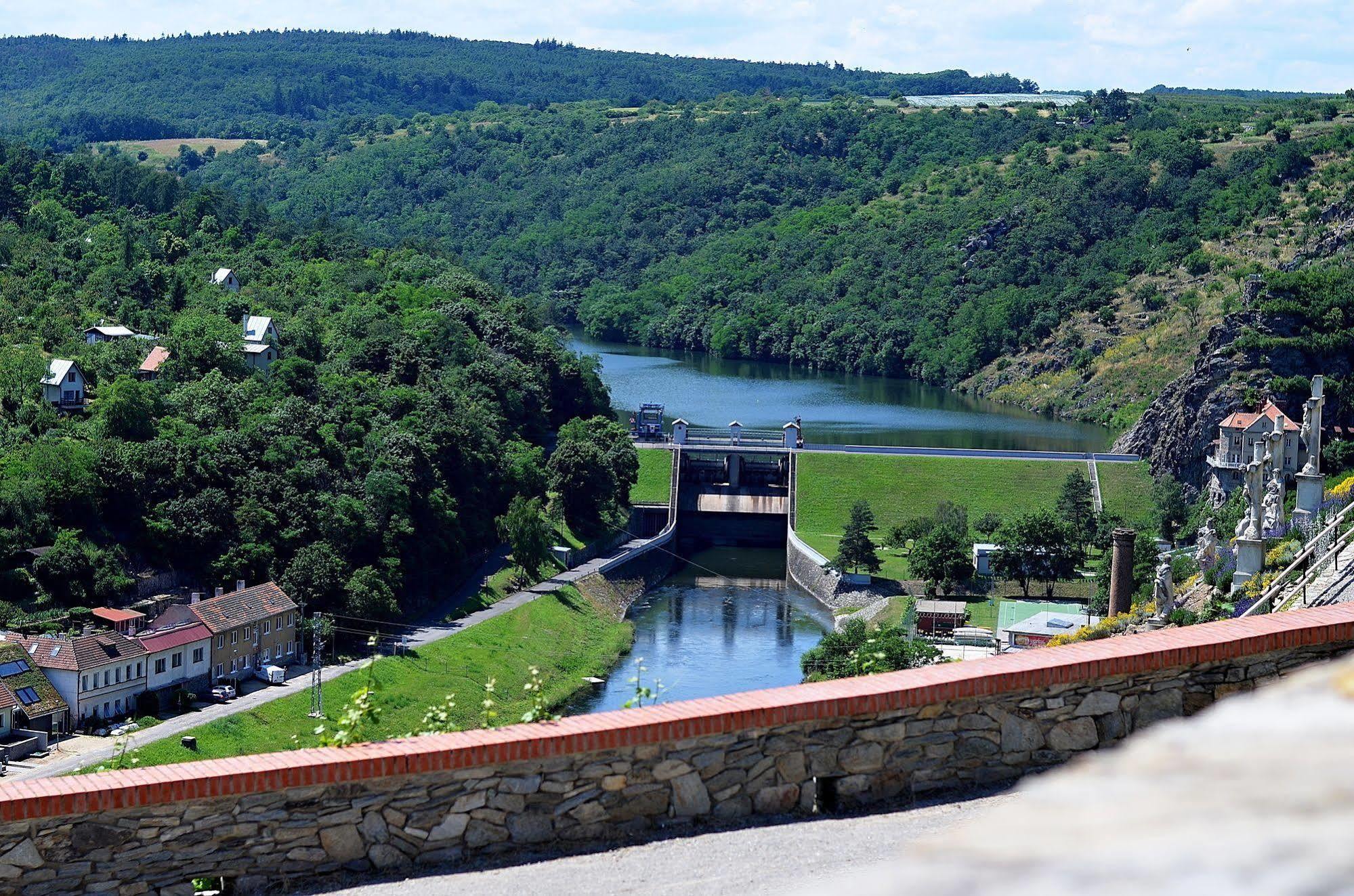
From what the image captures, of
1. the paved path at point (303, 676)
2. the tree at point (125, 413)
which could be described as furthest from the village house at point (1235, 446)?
the tree at point (125, 413)

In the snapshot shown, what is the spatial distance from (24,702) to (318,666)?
21.4 feet

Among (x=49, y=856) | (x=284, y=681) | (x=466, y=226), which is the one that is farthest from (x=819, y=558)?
(x=466, y=226)

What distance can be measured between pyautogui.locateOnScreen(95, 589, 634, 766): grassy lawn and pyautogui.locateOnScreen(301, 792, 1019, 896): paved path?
23.6m

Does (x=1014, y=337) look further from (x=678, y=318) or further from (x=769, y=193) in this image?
(x=769, y=193)

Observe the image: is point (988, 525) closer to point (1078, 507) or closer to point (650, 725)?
point (1078, 507)

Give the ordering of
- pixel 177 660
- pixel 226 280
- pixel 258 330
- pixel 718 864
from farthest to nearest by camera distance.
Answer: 1. pixel 226 280
2. pixel 258 330
3. pixel 177 660
4. pixel 718 864

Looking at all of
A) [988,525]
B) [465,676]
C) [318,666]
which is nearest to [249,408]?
[465,676]

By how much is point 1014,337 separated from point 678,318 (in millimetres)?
27248

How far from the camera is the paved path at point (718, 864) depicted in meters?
7.64

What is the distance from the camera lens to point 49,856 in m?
7.95

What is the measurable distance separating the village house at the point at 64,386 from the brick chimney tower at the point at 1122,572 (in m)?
32.1

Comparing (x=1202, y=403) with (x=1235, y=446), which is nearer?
(x=1235, y=446)

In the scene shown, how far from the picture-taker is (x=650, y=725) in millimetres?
8211

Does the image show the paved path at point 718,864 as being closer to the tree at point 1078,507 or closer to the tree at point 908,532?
the tree at point 1078,507
